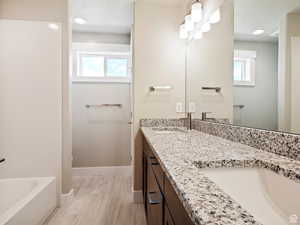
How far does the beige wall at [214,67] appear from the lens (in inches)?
53.3

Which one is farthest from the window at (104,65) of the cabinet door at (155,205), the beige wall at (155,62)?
the cabinet door at (155,205)

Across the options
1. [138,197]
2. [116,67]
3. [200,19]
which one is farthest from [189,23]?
[138,197]

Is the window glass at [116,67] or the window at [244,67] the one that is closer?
the window at [244,67]

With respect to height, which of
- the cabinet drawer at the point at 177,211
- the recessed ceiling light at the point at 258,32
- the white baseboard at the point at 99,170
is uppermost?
the recessed ceiling light at the point at 258,32

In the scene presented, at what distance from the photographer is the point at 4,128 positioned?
1950 millimetres

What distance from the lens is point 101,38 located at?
10.1 ft

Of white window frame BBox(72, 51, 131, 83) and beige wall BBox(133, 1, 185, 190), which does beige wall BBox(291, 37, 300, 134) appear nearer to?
beige wall BBox(133, 1, 185, 190)

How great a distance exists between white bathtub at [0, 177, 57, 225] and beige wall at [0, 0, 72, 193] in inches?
11.4

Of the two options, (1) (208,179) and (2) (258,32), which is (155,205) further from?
(2) (258,32)

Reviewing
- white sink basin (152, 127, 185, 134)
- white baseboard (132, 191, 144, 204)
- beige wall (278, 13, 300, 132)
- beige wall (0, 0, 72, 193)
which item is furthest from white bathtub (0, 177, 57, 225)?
beige wall (278, 13, 300, 132)

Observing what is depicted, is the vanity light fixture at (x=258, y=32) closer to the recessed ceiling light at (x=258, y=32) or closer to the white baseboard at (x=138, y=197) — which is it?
the recessed ceiling light at (x=258, y=32)

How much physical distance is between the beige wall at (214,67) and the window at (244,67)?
0.09m

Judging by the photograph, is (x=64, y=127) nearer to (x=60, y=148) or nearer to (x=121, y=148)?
(x=60, y=148)

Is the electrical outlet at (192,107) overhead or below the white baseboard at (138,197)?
overhead
